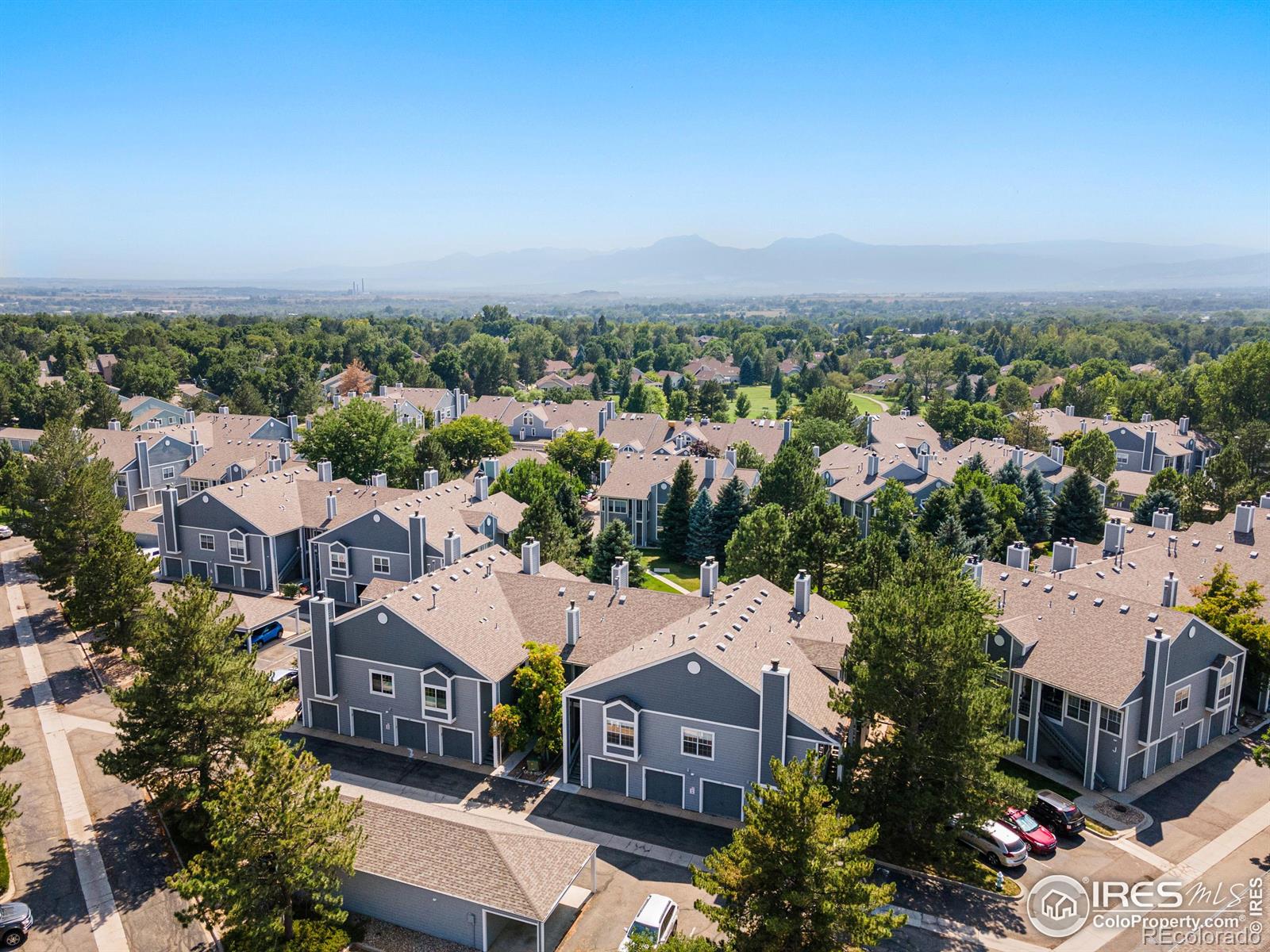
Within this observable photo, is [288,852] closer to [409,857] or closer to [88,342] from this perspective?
[409,857]

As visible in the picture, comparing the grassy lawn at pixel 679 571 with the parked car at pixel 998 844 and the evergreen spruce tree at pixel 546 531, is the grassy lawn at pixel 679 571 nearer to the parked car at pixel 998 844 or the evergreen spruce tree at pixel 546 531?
the evergreen spruce tree at pixel 546 531

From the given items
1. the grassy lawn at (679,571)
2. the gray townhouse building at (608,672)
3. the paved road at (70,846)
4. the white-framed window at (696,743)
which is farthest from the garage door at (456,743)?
the grassy lawn at (679,571)

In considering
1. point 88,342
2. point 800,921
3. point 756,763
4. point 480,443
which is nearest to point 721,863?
point 800,921

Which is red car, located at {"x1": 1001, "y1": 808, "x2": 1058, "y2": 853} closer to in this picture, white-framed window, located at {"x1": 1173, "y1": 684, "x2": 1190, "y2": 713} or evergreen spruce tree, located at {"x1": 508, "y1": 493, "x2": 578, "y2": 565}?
white-framed window, located at {"x1": 1173, "y1": 684, "x2": 1190, "y2": 713}

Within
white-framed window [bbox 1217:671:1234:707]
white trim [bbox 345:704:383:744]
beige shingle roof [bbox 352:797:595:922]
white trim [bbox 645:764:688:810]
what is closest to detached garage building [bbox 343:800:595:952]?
beige shingle roof [bbox 352:797:595:922]

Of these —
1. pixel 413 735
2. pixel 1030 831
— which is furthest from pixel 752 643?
pixel 413 735

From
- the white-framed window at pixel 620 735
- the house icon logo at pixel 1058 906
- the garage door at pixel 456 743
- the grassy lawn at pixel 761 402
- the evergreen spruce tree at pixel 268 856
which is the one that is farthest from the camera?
the grassy lawn at pixel 761 402

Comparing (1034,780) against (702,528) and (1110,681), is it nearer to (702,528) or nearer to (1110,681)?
(1110,681)
